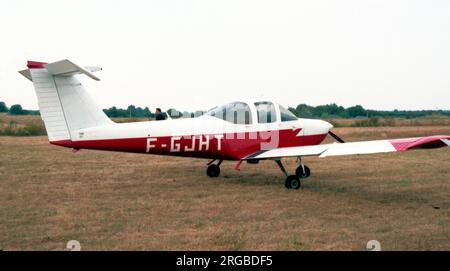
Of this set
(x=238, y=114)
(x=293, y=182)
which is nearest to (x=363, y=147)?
(x=293, y=182)

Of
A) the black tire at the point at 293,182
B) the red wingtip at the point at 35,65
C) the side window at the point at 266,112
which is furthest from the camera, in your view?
the side window at the point at 266,112

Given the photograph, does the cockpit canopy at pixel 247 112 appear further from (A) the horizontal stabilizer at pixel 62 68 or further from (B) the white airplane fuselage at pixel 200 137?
(A) the horizontal stabilizer at pixel 62 68

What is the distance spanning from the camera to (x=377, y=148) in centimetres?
895

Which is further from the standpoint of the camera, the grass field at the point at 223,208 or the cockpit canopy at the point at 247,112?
the cockpit canopy at the point at 247,112

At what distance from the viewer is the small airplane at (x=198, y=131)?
29.2 ft

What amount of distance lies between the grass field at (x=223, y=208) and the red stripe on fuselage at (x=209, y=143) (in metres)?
0.86

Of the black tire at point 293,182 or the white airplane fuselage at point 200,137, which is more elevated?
the white airplane fuselage at point 200,137

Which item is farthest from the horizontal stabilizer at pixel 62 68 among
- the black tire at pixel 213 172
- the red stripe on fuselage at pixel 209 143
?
the black tire at pixel 213 172

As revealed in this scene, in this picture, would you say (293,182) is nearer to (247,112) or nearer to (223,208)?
(247,112)

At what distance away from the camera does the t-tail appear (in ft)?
29.0

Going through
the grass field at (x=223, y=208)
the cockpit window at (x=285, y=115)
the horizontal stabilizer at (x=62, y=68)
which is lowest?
the grass field at (x=223, y=208)
